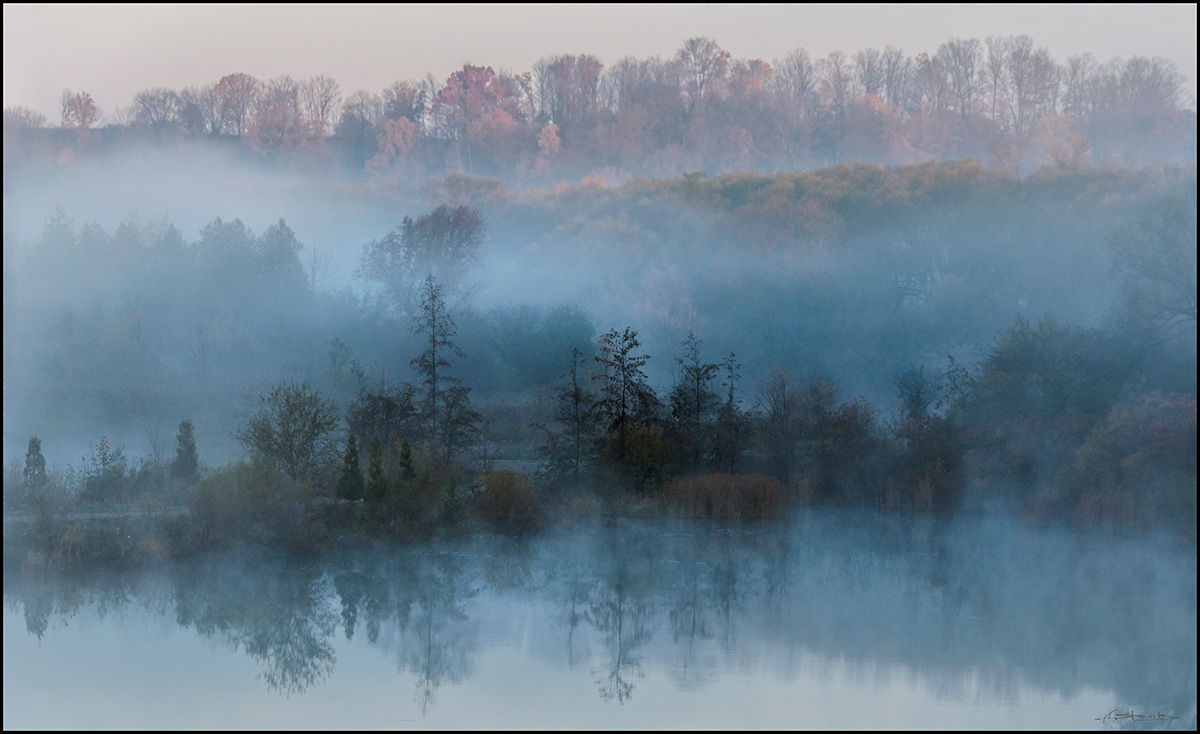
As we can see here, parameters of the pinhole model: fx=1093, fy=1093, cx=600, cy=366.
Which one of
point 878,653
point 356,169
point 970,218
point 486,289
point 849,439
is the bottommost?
point 878,653

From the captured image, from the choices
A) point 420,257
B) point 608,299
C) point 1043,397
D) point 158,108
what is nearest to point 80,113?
point 158,108

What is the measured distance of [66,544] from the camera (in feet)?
49.9

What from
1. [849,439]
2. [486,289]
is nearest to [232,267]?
[486,289]

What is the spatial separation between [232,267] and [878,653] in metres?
33.8

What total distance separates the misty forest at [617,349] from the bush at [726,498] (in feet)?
0.25

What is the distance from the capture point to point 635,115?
62844 mm

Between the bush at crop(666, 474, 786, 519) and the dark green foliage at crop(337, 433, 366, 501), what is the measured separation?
227 inches

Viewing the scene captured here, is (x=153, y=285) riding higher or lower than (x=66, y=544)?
higher

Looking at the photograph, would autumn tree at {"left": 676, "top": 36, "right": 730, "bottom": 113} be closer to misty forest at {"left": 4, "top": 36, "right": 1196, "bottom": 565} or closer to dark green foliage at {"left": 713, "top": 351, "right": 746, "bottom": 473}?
misty forest at {"left": 4, "top": 36, "right": 1196, "bottom": 565}

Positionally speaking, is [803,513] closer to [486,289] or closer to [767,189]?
[486,289]

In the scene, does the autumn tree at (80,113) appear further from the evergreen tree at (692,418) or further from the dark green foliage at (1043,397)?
the dark green foliage at (1043,397)

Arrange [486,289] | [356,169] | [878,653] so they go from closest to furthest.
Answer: [878,653] → [486,289] → [356,169]

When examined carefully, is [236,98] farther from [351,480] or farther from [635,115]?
[351,480]

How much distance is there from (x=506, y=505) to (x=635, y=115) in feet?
157
